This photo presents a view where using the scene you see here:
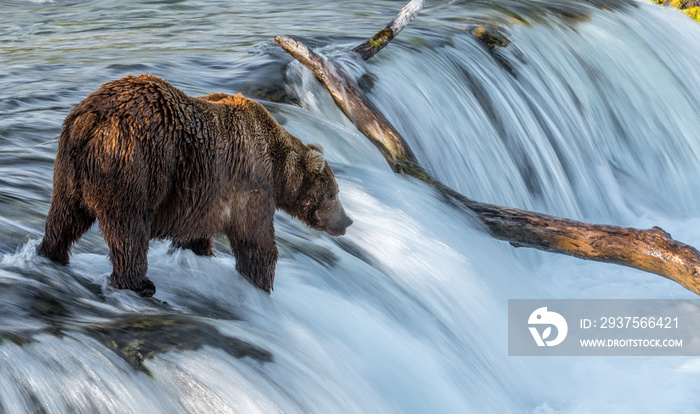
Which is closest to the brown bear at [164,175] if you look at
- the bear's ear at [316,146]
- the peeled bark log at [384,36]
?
the bear's ear at [316,146]

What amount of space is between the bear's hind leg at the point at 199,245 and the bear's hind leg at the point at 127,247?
1.95 ft

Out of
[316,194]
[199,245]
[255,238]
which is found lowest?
[199,245]

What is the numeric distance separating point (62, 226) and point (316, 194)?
1359mm

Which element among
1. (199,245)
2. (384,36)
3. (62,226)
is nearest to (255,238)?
(199,245)

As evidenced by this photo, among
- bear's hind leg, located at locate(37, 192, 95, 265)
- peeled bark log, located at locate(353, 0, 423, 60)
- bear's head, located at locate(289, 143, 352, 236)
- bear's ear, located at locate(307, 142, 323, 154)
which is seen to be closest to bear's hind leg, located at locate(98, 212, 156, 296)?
bear's hind leg, located at locate(37, 192, 95, 265)

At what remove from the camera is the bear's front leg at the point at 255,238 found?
3852 mm

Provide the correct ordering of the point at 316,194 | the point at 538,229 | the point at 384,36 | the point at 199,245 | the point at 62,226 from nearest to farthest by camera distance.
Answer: the point at 62,226 < the point at 199,245 < the point at 316,194 < the point at 538,229 < the point at 384,36

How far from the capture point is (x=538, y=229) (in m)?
5.86

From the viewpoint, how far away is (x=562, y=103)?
33.4ft

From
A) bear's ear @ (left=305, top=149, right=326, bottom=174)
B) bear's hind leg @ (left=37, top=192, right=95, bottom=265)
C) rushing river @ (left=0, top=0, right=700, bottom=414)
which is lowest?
rushing river @ (left=0, top=0, right=700, bottom=414)

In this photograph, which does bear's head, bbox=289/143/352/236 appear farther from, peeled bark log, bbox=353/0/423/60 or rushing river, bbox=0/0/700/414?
peeled bark log, bbox=353/0/423/60

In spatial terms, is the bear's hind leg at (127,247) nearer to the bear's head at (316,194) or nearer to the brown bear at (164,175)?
the brown bear at (164,175)

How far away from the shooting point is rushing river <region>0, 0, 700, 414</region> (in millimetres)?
3244

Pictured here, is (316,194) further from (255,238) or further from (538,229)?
(538,229)
